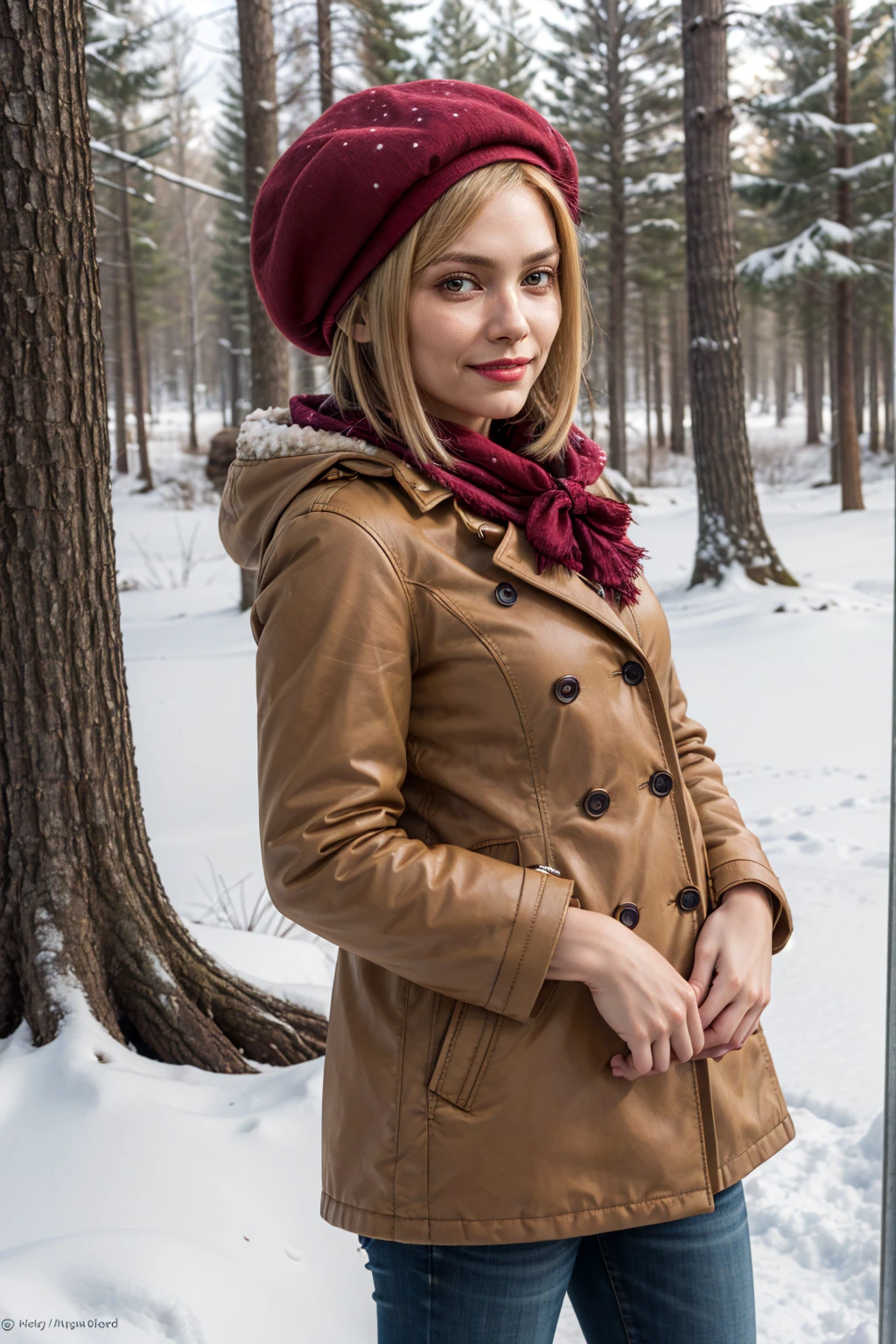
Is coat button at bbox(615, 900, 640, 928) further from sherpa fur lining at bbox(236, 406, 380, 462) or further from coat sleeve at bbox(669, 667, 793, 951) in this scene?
sherpa fur lining at bbox(236, 406, 380, 462)

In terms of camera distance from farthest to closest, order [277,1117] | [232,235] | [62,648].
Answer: [232,235]
[62,648]
[277,1117]

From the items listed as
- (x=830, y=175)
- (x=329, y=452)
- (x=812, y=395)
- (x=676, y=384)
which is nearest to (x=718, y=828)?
(x=329, y=452)

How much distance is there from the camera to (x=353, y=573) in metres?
1.14

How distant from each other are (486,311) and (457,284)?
0.05 m

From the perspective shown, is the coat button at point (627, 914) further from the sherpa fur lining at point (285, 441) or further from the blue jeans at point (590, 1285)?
the sherpa fur lining at point (285, 441)

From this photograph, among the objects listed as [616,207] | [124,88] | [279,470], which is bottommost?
[279,470]

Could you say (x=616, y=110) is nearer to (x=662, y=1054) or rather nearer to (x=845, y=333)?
(x=845, y=333)

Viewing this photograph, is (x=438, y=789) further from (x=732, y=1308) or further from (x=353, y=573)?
(x=732, y=1308)

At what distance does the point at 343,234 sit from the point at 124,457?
24789 millimetres

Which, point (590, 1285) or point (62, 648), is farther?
point (62, 648)

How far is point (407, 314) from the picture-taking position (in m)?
1.24

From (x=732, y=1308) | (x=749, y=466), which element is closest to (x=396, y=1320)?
(x=732, y=1308)

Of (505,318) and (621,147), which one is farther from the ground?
(621,147)

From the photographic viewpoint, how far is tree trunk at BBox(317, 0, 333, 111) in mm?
10172
